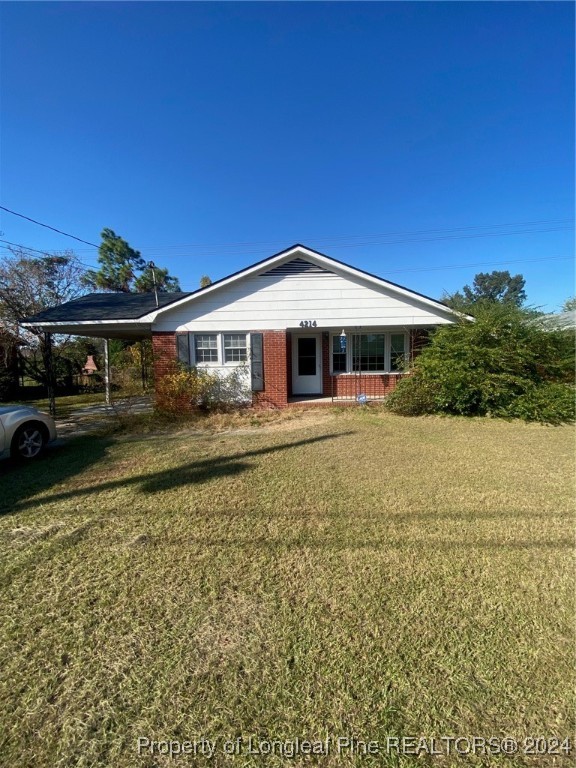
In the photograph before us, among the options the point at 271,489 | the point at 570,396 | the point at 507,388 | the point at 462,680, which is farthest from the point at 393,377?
the point at 462,680

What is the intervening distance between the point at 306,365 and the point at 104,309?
7.06m

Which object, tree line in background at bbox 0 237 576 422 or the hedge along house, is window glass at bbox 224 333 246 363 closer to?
the hedge along house

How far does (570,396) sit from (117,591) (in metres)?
10.4

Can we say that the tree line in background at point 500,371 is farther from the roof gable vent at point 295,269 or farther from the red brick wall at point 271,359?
the roof gable vent at point 295,269

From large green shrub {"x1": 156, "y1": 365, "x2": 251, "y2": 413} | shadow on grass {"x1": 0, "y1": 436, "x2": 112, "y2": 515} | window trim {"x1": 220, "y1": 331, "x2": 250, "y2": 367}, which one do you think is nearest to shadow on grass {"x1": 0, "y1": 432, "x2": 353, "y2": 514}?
shadow on grass {"x1": 0, "y1": 436, "x2": 112, "y2": 515}

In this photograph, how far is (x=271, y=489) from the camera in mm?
4707

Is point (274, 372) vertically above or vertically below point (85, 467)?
above

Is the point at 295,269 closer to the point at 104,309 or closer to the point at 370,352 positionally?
the point at 370,352

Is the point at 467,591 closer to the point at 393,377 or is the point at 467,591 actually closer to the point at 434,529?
the point at 434,529

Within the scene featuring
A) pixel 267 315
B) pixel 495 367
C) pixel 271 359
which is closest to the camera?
pixel 495 367

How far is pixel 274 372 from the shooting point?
11.3 m

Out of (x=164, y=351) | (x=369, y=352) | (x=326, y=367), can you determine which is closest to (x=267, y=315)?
(x=326, y=367)

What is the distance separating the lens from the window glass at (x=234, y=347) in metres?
11.3

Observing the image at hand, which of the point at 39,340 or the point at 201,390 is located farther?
the point at 39,340
